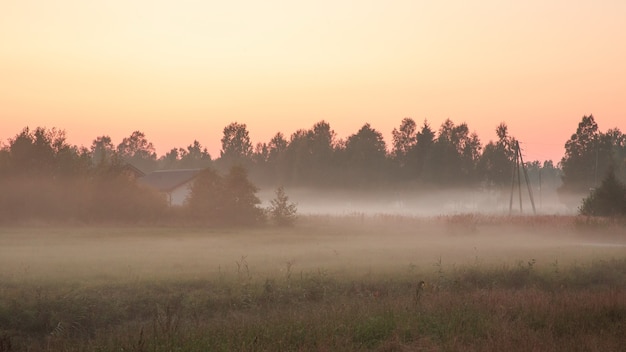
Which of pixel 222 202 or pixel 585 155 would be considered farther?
pixel 585 155

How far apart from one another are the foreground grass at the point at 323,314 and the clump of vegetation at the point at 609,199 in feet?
106

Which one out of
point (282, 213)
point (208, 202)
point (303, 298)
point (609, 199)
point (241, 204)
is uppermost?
point (609, 199)

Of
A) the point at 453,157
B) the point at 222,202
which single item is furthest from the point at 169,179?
the point at 453,157

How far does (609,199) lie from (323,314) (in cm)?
4574

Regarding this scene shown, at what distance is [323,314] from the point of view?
49.5ft

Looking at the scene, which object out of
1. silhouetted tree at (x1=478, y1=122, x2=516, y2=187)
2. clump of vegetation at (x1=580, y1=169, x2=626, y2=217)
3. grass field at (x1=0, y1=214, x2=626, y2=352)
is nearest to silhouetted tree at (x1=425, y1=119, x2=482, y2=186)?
silhouetted tree at (x1=478, y1=122, x2=516, y2=187)

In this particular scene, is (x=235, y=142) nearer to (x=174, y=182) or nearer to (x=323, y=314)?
(x=174, y=182)

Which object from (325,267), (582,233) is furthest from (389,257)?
(582,233)

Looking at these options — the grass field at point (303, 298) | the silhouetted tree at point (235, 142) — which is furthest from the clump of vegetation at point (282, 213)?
the silhouetted tree at point (235, 142)

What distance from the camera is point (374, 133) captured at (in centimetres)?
13900

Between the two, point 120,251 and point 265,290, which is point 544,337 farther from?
point 120,251

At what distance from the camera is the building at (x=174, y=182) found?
3807 inches

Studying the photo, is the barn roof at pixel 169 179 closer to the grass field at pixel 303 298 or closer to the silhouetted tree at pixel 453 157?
the silhouetted tree at pixel 453 157

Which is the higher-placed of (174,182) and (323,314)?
(174,182)
